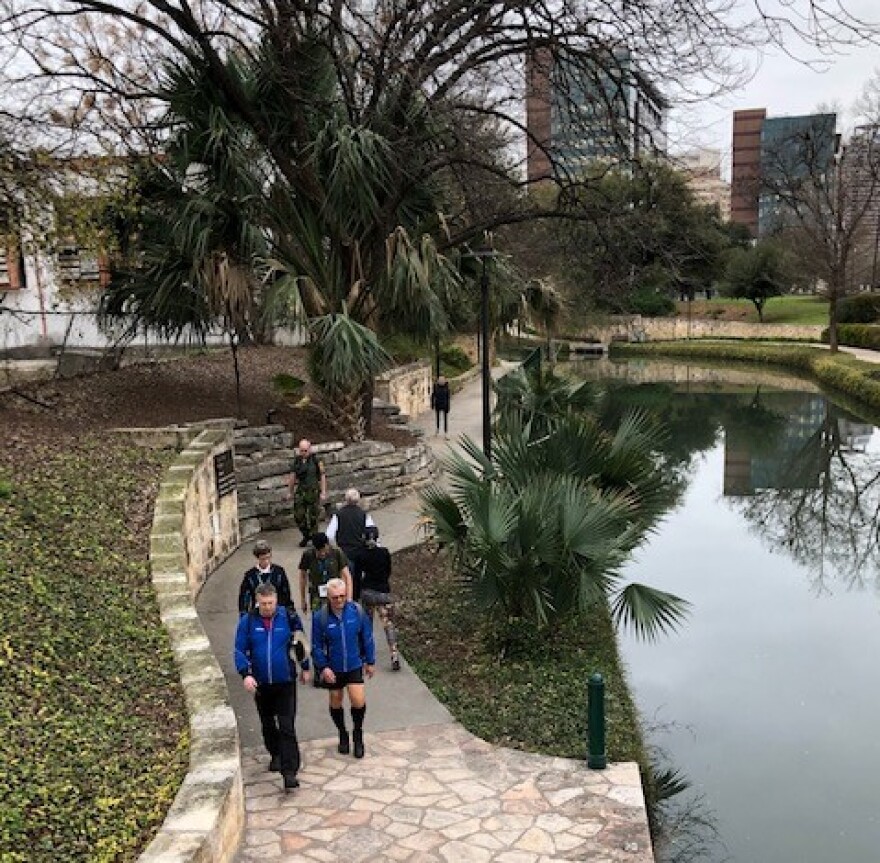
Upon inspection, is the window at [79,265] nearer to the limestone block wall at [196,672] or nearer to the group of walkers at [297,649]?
the limestone block wall at [196,672]

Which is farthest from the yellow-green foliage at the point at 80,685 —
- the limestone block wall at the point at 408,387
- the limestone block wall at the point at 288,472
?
the limestone block wall at the point at 408,387

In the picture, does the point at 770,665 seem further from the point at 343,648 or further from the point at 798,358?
Result: the point at 798,358

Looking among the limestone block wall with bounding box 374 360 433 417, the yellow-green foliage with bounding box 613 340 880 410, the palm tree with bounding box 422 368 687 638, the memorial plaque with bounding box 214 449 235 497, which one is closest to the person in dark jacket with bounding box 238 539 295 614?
the palm tree with bounding box 422 368 687 638

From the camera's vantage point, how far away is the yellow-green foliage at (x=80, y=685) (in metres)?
4.54

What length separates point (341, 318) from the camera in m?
13.4

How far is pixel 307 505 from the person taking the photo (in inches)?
453

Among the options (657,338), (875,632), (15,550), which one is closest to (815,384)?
(657,338)

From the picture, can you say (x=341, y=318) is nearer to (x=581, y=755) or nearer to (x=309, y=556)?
(x=309, y=556)

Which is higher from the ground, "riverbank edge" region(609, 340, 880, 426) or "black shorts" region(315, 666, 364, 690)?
"black shorts" region(315, 666, 364, 690)

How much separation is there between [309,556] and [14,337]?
15473 mm

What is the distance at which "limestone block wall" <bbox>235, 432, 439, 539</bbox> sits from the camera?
42.8ft

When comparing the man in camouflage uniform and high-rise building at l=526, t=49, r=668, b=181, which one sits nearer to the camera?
the man in camouflage uniform

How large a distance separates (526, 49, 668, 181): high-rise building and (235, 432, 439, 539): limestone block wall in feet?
18.1

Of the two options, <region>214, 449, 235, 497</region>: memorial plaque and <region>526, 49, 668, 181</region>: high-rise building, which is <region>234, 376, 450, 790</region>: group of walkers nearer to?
<region>214, 449, 235, 497</region>: memorial plaque
